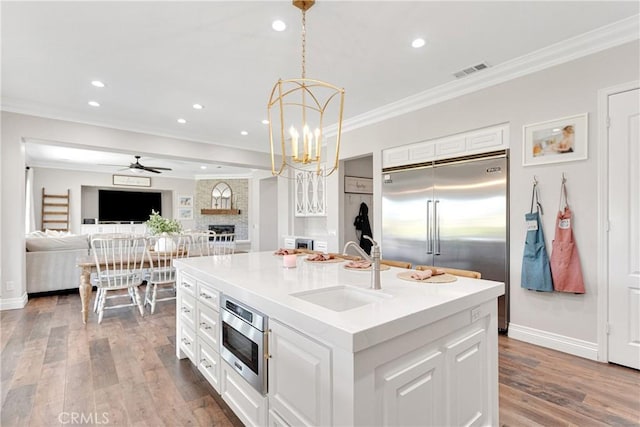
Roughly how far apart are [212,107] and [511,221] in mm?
3989

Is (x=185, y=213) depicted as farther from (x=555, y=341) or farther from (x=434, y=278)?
(x=555, y=341)

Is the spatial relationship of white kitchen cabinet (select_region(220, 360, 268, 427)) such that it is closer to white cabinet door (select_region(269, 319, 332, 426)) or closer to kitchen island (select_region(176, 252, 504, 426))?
kitchen island (select_region(176, 252, 504, 426))

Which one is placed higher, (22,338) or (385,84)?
(385,84)

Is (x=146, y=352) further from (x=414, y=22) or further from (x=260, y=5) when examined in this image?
(x=414, y=22)

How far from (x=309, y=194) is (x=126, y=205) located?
6.54 m

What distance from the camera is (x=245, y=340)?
5.52 ft

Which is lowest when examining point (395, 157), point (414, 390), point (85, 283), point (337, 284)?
point (85, 283)

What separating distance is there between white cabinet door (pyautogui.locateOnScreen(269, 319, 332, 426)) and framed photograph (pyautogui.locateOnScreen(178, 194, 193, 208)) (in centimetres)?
983

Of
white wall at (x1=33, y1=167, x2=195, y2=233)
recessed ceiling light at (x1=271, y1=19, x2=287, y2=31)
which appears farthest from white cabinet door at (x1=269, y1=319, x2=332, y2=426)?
white wall at (x1=33, y1=167, x2=195, y2=233)

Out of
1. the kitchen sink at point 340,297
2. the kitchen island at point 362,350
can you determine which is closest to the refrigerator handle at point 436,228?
the kitchen island at point 362,350

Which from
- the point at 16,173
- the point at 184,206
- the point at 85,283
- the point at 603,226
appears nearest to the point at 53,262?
the point at 16,173

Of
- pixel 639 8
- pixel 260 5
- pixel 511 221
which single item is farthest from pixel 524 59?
pixel 260 5

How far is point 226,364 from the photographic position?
1.92 metres

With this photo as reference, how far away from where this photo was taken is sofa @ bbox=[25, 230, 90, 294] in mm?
4688
